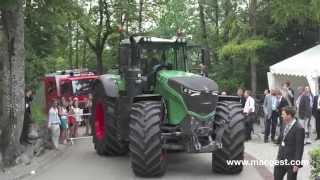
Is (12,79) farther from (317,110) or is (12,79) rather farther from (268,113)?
(317,110)

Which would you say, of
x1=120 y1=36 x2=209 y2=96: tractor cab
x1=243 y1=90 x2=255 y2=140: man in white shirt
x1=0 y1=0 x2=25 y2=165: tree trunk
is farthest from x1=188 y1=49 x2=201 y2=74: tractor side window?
x1=243 y1=90 x2=255 y2=140: man in white shirt

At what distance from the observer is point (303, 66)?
86.1ft

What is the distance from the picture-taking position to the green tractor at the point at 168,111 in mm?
14852

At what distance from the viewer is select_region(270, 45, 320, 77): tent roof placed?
25531mm

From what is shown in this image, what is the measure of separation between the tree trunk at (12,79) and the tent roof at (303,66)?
460 inches

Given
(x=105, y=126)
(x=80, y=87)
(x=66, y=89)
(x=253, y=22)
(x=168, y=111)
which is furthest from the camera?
(x=66, y=89)

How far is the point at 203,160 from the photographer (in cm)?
1791

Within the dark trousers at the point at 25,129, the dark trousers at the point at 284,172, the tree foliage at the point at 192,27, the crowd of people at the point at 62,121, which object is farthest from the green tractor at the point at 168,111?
the dark trousers at the point at 25,129

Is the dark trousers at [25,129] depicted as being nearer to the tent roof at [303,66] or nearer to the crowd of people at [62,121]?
the crowd of people at [62,121]

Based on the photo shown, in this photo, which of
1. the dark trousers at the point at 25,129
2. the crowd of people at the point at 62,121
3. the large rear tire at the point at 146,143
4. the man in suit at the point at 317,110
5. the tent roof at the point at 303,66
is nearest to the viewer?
the large rear tire at the point at 146,143

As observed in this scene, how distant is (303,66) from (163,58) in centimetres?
1027

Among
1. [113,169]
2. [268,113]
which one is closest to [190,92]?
[113,169]

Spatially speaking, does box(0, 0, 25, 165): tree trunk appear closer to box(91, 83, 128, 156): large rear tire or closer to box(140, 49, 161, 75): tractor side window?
box(91, 83, 128, 156): large rear tire

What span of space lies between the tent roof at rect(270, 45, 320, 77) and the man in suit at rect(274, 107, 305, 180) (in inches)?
573
